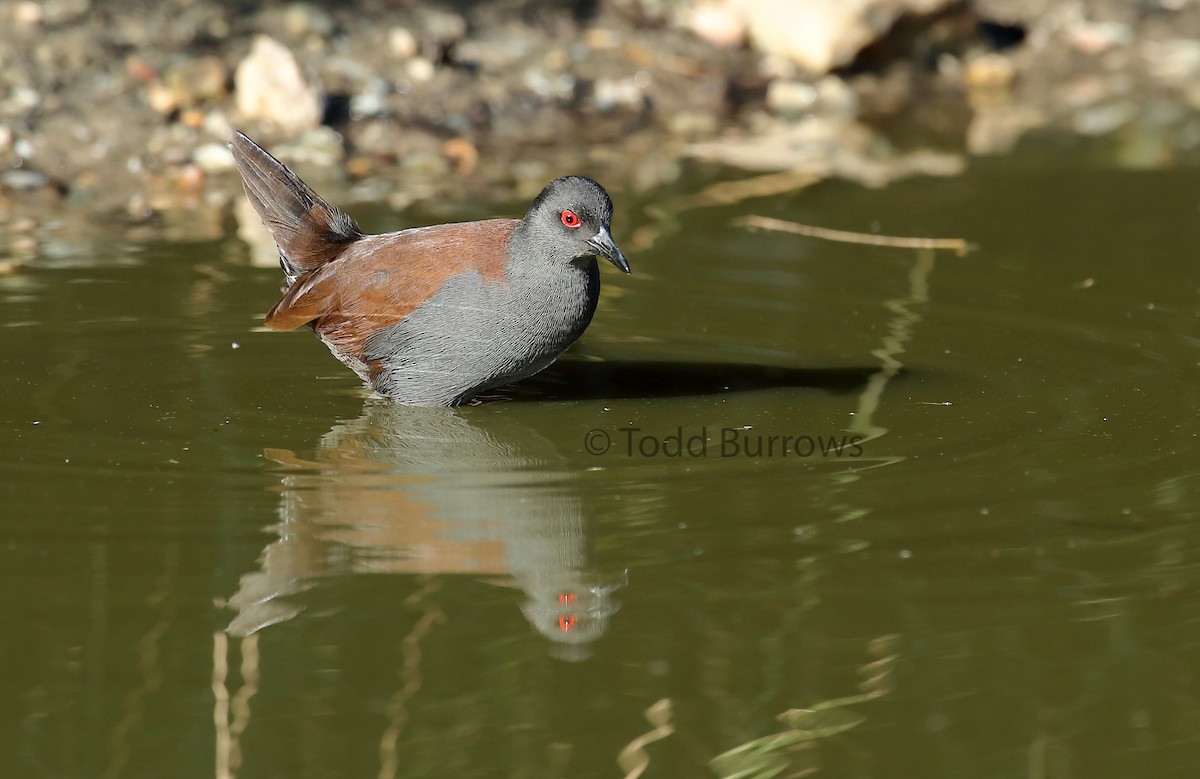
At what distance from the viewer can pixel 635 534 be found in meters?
4.51

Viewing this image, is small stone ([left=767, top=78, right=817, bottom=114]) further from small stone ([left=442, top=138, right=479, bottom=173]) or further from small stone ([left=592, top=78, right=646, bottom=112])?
small stone ([left=442, top=138, right=479, bottom=173])

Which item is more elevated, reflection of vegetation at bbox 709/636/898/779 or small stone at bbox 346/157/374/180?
small stone at bbox 346/157/374/180

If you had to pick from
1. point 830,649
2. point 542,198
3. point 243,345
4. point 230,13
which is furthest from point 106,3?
point 830,649

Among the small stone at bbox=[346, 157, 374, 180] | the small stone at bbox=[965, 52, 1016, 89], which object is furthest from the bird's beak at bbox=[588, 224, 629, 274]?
the small stone at bbox=[965, 52, 1016, 89]

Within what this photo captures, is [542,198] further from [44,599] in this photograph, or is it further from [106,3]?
[106,3]

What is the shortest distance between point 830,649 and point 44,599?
1884 millimetres

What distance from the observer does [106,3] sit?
997 cm

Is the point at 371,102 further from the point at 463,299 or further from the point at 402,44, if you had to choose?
the point at 463,299

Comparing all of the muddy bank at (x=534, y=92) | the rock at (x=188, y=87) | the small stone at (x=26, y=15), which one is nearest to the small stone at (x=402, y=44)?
the muddy bank at (x=534, y=92)

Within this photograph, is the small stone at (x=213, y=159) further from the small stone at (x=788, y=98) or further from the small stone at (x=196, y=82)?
the small stone at (x=788, y=98)

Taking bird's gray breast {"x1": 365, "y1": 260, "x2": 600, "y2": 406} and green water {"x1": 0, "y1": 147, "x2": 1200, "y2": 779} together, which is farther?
bird's gray breast {"x1": 365, "y1": 260, "x2": 600, "y2": 406}

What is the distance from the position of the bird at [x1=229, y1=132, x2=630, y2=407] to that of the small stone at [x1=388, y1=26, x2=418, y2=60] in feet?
14.4

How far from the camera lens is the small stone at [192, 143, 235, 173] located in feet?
29.6

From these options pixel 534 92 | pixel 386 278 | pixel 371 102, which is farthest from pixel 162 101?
pixel 386 278
